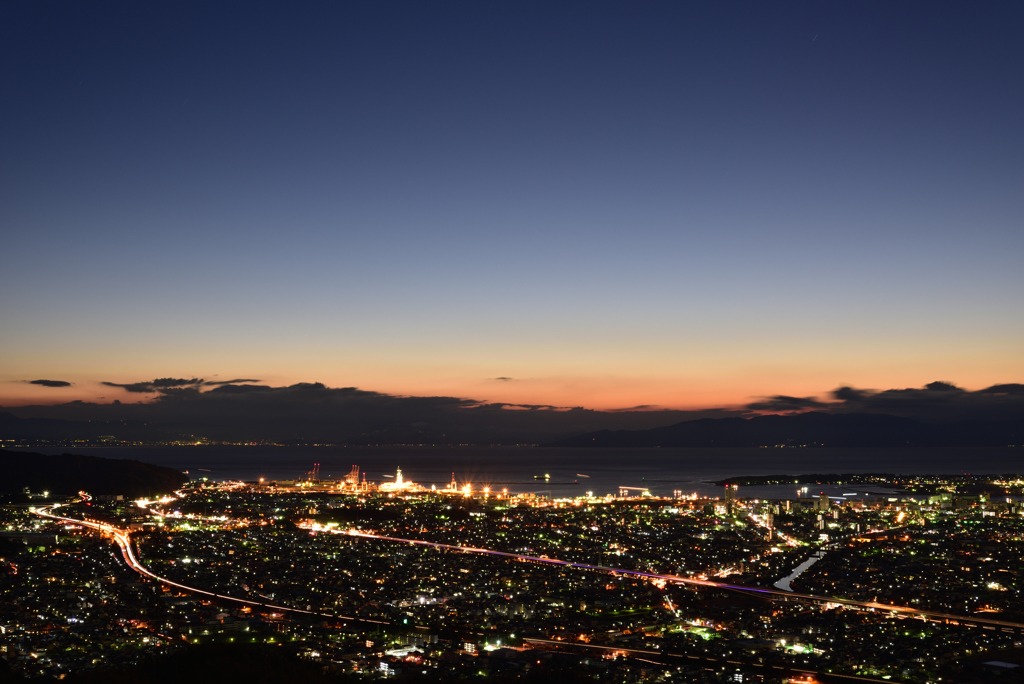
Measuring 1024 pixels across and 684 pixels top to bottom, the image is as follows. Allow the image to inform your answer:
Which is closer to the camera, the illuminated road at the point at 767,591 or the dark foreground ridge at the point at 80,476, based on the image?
the illuminated road at the point at 767,591

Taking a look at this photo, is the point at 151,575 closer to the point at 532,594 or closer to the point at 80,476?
the point at 532,594

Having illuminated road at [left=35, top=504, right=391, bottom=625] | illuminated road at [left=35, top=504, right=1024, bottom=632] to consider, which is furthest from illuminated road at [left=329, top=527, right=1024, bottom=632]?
illuminated road at [left=35, top=504, right=391, bottom=625]

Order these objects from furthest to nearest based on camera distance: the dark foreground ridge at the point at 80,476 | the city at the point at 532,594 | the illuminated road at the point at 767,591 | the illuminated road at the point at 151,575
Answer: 1. the dark foreground ridge at the point at 80,476
2. the illuminated road at the point at 151,575
3. the illuminated road at the point at 767,591
4. the city at the point at 532,594

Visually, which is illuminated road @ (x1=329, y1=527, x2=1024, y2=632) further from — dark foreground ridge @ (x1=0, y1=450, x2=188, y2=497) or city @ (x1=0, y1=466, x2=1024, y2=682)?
dark foreground ridge @ (x1=0, y1=450, x2=188, y2=497)

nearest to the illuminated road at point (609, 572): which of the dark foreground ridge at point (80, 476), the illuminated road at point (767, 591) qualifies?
the illuminated road at point (767, 591)

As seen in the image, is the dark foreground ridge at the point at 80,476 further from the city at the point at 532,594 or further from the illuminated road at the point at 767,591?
the illuminated road at the point at 767,591

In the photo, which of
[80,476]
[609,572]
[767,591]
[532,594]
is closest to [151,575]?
[532,594]

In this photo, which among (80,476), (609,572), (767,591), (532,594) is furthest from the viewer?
(80,476)

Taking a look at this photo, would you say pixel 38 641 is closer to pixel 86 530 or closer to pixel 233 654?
pixel 233 654
